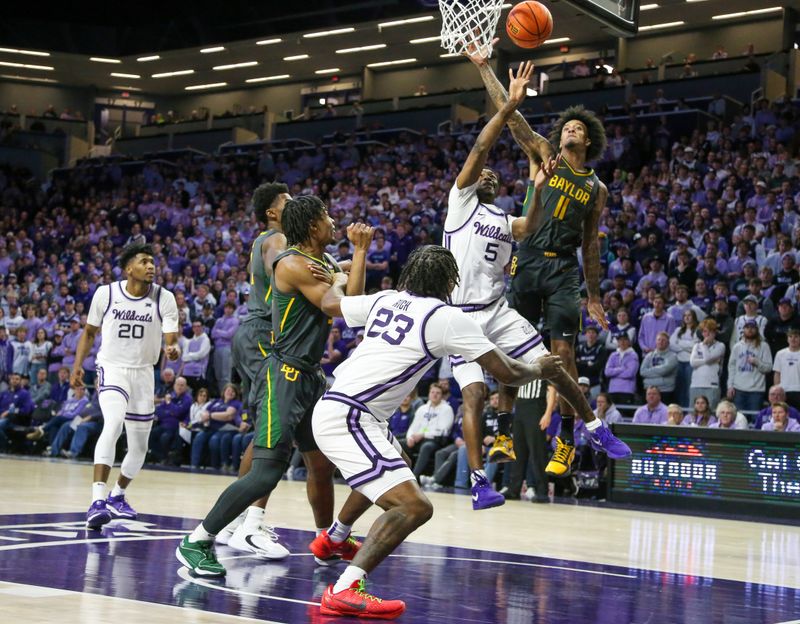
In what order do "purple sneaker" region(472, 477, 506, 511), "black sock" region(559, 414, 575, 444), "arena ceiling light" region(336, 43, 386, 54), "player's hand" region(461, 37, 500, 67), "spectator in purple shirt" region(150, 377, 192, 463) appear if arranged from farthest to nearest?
"arena ceiling light" region(336, 43, 386, 54) → "spectator in purple shirt" region(150, 377, 192, 463) → "black sock" region(559, 414, 575, 444) → "player's hand" region(461, 37, 500, 67) → "purple sneaker" region(472, 477, 506, 511)

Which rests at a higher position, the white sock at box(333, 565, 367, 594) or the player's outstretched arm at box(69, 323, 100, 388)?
the player's outstretched arm at box(69, 323, 100, 388)

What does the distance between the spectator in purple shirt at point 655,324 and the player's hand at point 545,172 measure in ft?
24.6

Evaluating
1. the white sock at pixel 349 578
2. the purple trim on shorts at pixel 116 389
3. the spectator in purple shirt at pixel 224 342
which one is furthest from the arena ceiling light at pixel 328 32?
the white sock at pixel 349 578

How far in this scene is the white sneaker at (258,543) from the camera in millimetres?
7039

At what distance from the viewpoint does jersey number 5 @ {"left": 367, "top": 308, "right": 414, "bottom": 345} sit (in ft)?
17.9

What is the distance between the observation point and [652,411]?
520 inches

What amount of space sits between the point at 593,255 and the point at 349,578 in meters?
3.59

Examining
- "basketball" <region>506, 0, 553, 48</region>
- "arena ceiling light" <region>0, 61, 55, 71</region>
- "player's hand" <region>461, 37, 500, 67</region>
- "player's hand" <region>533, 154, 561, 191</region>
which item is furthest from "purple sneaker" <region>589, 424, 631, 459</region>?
"arena ceiling light" <region>0, 61, 55, 71</region>

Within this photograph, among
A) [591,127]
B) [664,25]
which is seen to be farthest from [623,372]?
[664,25]

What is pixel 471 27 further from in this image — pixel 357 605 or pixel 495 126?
pixel 357 605

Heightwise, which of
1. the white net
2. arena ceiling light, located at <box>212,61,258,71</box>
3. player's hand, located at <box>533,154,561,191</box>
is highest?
arena ceiling light, located at <box>212,61,258,71</box>

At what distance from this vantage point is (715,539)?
9.50 m

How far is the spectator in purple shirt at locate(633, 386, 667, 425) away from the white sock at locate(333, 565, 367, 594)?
844cm

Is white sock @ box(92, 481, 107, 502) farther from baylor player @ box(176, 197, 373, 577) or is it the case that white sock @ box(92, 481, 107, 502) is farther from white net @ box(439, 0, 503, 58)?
white net @ box(439, 0, 503, 58)
